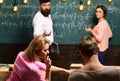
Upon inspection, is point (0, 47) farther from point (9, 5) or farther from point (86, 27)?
point (86, 27)

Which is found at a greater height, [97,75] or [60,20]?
[97,75]

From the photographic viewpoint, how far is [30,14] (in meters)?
7.45

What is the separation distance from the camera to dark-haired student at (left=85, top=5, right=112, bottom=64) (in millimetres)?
6760

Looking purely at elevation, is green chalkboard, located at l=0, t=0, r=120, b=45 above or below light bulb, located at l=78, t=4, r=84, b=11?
below

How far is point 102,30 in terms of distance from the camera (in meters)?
6.71

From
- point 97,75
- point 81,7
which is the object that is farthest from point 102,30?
point 97,75

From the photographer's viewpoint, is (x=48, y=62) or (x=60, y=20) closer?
(x=48, y=62)

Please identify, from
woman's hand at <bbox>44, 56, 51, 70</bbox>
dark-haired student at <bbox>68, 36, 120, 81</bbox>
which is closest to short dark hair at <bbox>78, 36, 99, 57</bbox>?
dark-haired student at <bbox>68, 36, 120, 81</bbox>

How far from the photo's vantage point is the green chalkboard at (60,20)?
24.5 feet

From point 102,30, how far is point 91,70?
12.8 ft

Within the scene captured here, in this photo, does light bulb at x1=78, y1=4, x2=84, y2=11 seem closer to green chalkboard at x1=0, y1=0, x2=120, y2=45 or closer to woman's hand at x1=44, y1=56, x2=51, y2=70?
green chalkboard at x1=0, y1=0, x2=120, y2=45

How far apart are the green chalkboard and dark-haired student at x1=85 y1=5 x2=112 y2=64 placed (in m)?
0.46

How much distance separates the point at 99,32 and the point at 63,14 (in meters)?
1.17

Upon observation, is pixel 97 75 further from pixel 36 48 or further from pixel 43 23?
pixel 43 23
